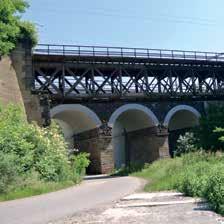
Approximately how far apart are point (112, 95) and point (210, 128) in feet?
30.6

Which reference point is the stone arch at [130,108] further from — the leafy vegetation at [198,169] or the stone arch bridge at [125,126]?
the leafy vegetation at [198,169]

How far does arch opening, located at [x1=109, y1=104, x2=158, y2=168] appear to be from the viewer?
3966 cm

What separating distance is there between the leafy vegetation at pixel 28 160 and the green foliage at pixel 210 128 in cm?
1775

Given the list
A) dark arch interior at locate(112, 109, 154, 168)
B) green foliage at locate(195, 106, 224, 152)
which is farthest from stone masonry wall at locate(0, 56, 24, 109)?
green foliage at locate(195, 106, 224, 152)

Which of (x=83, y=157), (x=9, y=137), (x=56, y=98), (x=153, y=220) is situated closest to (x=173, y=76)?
(x=56, y=98)

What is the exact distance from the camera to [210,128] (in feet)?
132

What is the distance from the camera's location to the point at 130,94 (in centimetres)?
3900

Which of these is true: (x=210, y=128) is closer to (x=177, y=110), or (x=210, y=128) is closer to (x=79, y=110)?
(x=177, y=110)

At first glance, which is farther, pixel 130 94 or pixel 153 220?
pixel 130 94

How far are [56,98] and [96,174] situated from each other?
713 centimetres

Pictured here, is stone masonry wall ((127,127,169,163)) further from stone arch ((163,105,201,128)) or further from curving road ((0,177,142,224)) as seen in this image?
curving road ((0,177,142,224))

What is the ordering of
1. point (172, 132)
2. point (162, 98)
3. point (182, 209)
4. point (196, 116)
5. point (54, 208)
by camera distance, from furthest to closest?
1. point (172, 132)
2. point (196, 116)
3. point (162, 98)
4. point (54, 208)
5. point (182, 209)

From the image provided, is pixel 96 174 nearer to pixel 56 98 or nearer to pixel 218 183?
pixel 56 98

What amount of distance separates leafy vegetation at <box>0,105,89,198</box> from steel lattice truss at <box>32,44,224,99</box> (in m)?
11.9
